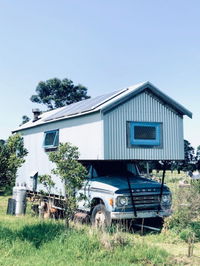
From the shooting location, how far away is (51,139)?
40.8ft

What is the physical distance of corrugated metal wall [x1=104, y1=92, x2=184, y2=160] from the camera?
9.08 meters

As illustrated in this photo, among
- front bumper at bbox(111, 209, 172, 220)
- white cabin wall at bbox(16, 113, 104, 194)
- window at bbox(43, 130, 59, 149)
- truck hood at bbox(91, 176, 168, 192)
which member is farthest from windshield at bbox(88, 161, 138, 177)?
window at bbox(43, 130, 59, 149)

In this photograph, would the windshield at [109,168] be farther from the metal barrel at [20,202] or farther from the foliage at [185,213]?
the metal barrel at [20,202]

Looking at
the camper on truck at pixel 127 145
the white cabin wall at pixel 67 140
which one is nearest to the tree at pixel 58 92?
the white cabin wall at pixel 67 140

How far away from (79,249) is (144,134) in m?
4.32

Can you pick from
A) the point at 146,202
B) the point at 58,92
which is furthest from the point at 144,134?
the point at 58,92

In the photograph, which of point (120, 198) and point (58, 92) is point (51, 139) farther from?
point (58, 92)

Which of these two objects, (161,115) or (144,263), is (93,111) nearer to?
(161,115)

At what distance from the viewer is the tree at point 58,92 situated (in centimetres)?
3909

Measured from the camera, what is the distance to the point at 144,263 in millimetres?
5988

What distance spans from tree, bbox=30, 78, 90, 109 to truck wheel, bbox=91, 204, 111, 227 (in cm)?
3047

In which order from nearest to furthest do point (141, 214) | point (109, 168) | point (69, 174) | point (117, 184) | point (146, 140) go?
point (69, 174) < point (141, 214) < point (117, 184) < point (146, 140) < point (109, 168)

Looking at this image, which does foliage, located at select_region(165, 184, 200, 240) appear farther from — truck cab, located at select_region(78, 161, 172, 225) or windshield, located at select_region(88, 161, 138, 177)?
windshield, located at select_region(88, 161, 138, 177)

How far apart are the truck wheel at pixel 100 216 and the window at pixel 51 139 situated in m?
3.54
